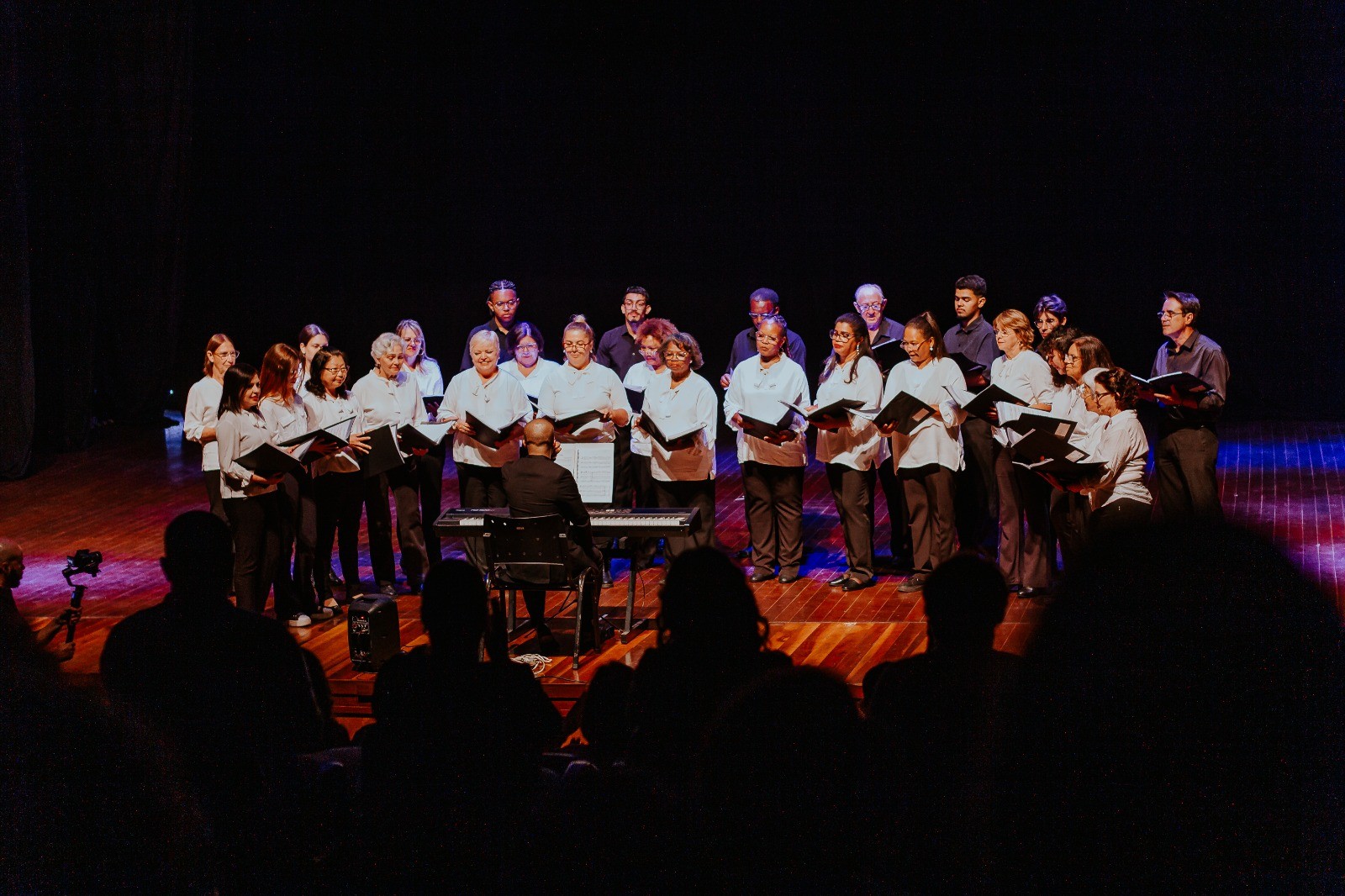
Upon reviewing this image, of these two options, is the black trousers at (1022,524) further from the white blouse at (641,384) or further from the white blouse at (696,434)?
the white blouse at (641,384)

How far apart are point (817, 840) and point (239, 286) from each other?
12.5 meters

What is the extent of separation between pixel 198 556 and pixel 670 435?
382 cm

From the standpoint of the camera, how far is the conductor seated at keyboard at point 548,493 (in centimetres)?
534

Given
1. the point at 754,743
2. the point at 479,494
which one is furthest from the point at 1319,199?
the point at 754,743

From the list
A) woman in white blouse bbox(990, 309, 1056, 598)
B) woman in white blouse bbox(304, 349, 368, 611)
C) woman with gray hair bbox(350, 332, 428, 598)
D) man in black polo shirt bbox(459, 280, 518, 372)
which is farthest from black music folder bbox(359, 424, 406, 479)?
woman in white blouse bbox(990, 309, 1056, 598)

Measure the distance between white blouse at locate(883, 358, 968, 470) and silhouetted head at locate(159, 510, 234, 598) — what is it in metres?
4.07

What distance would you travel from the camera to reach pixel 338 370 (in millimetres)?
6375

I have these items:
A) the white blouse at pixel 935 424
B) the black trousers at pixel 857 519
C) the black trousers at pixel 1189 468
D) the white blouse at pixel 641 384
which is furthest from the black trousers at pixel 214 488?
the black trousers at pixel 1189 468

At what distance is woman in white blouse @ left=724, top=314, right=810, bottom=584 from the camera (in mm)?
6789

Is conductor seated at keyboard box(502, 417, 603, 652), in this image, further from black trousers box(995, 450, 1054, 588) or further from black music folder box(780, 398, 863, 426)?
Answer: black trousers box(995, 450, 1054, 588)

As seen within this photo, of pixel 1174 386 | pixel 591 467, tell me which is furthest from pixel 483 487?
pixel 1174 386

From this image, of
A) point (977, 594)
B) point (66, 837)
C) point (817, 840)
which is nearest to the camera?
point (817, 840)

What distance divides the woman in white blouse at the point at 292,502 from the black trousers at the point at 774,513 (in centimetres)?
248

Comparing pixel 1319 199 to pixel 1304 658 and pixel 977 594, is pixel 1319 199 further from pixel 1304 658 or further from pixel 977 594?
pixel 1304 658
